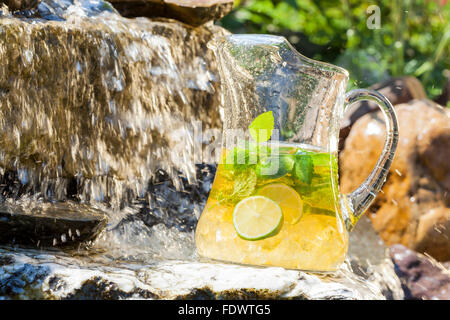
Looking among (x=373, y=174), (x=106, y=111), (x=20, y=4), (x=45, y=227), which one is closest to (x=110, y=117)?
(x=106, y=111)

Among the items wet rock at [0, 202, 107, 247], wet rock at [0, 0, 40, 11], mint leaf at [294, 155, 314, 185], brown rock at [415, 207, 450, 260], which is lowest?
brown rock at [415, 207, 450, 260]

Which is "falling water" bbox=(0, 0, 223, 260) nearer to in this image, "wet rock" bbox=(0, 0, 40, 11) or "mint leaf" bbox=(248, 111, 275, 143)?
"wet rock" bbox=(0, 0, 40, 11)

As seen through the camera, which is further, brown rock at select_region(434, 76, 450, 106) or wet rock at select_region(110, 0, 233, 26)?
brown rock at select_region(434, 76, 450, 106)

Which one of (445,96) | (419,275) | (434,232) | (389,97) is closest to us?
(419,275)

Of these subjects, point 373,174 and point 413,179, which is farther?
point 413,179

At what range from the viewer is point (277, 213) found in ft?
3.83

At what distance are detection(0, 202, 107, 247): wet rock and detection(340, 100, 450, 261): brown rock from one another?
1343 mm

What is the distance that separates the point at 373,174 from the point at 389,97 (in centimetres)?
169

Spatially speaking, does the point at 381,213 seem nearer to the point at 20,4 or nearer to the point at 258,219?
the point at 258,219

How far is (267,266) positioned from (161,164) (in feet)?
3.28

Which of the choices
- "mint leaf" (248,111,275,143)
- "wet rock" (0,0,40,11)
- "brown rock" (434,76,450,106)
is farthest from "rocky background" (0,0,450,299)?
"brown rock" (434,76,450,106)

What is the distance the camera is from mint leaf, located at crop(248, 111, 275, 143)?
1.21 meters
